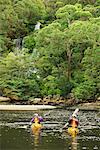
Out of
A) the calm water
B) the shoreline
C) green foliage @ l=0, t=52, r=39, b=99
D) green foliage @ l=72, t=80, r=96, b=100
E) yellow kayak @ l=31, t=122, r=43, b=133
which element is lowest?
the calm water

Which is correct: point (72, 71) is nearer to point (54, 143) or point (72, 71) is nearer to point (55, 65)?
point (55, 65)

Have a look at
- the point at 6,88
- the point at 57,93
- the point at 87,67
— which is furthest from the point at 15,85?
the point at 87,67

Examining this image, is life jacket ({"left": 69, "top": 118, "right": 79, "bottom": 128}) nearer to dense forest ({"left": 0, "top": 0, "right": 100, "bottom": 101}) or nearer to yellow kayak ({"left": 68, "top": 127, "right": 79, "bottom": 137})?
yellow kayak ({"left": 68, "top": 127, "right": 79, "bottom": 137})

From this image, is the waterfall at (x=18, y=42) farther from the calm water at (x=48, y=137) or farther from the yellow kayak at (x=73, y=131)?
the yellow kayak at (x=73, y=131)

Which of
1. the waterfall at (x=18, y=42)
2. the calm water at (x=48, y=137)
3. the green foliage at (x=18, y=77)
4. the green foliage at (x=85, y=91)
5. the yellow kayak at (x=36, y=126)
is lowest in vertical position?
the calm water at (x=48, y=137)

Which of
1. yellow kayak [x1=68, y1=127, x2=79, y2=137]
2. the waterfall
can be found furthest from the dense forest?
yellow kayak [x1=68, y1=127, x2=79, y2=137]

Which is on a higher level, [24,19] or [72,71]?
[24,19]

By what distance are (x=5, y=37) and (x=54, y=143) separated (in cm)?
6267

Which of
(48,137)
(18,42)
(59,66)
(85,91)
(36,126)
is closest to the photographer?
(48,137)

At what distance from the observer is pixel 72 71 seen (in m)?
68.1

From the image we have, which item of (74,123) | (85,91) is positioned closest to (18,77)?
(85,91)

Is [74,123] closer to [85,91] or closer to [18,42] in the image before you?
[85,91]

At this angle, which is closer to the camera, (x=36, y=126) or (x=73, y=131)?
(x=73, y=131)

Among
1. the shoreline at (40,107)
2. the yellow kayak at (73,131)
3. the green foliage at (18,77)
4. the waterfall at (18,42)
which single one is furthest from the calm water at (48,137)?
the waterfall at (18,42)
